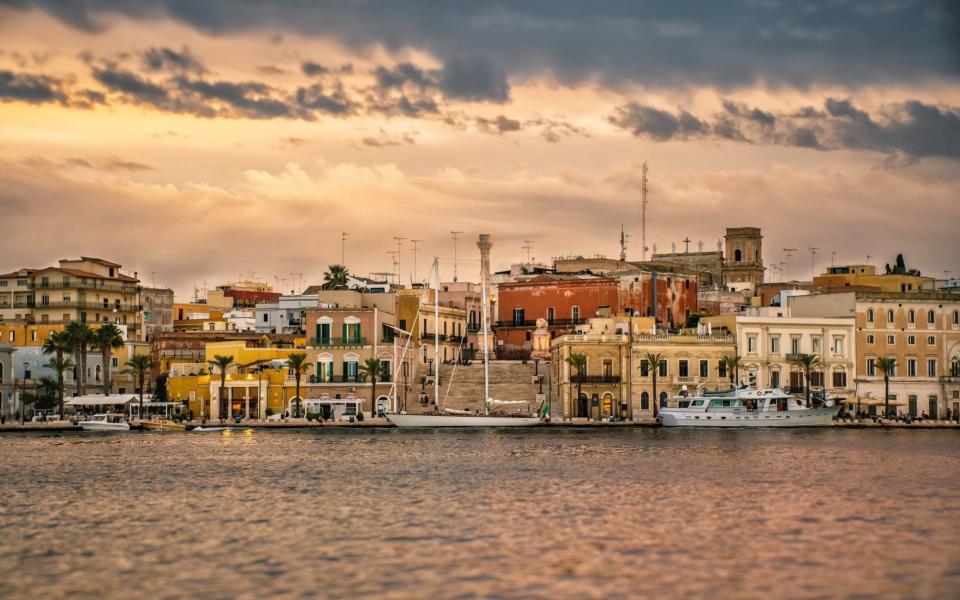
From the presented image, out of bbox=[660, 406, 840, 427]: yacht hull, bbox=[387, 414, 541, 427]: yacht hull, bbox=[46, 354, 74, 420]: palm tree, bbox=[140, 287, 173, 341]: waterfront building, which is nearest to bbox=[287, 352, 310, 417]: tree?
bbox=[387, 414, 541, 427]: yacht hull

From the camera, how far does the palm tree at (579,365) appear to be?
101312mm

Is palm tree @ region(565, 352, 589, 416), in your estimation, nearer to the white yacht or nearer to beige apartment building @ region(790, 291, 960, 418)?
the white yacht

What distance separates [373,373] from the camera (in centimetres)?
10338

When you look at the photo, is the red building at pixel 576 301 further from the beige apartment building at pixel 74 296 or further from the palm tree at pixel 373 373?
the beige apartment building at pixel 74 296

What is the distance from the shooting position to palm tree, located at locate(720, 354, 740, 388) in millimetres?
102381

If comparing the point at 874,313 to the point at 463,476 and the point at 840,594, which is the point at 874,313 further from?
the point at 840,594

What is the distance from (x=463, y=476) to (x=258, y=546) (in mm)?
20523

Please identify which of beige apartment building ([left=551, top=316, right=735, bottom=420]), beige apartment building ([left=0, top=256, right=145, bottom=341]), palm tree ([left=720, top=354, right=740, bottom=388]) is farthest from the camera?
beige apartment building ([left=0, top=256, right=145, bottom=341])

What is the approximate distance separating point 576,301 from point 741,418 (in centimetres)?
2585

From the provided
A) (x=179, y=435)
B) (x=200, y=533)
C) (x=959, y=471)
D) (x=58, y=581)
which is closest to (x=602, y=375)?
(x=179, y=435)

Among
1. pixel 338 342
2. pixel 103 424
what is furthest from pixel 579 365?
pixel 103 424

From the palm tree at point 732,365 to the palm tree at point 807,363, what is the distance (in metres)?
4.43

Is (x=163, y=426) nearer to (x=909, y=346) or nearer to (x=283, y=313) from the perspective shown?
(x=283, y=313)

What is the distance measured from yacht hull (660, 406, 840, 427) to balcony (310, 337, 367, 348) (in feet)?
84.3
